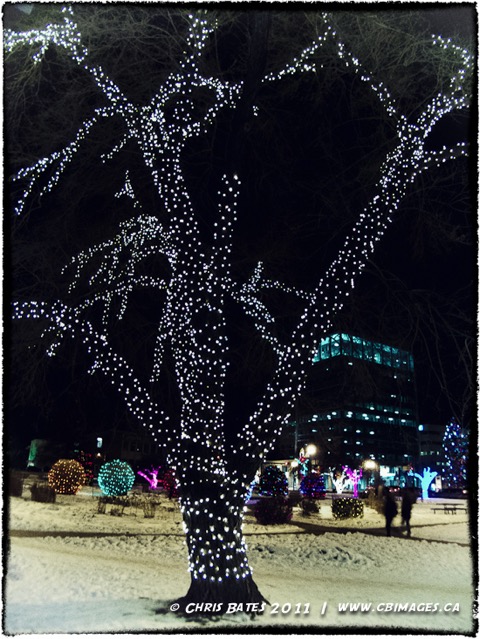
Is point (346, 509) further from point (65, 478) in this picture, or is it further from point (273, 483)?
point (65, 478)

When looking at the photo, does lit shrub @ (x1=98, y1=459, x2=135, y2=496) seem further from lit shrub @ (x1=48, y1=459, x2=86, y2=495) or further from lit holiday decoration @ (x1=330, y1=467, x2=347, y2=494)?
lit holiday decoration @ (x1=330, y1=467, x2=347, y2=494)

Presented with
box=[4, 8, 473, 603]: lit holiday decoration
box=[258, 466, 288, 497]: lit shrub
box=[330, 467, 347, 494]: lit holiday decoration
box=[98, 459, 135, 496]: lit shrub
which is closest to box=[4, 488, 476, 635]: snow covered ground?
box=[4, 8, 473, 603]: lit holiday decoration

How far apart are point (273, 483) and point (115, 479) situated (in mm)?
6534

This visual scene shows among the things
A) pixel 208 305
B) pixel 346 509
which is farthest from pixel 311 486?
pixel 208 305

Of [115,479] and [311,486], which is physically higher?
[115,479]

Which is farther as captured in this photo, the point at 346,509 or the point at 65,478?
the point at 65,478

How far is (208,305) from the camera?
7.43m

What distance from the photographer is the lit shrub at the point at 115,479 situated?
69.5 feet

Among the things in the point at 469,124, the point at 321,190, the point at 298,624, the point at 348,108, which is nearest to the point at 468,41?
the point at 469,124

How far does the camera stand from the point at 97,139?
8.73m

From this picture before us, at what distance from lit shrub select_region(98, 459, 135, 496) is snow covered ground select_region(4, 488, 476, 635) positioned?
402 cm

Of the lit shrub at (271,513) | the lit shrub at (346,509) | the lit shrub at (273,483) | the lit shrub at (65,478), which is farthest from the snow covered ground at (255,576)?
the lit shrub at (273,483)

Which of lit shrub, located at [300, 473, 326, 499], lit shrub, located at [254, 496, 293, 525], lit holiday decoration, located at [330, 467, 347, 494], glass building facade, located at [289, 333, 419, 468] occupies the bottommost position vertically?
lit holiday decoration, located at [330, 467, 347, 494]

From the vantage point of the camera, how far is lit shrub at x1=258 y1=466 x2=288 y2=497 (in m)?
23.2
